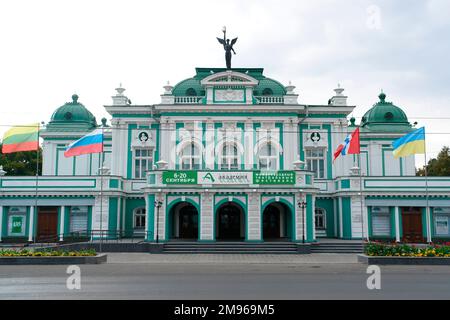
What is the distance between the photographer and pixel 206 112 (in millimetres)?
31391

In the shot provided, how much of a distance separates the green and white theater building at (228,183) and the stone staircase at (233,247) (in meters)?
0.93

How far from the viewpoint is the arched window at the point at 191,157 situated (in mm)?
31172

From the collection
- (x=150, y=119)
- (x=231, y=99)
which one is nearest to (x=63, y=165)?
(x=150, y=119)

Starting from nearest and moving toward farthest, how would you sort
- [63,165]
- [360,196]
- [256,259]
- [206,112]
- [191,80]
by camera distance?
[256,259] < [360,196] < [206,112] < [191,80] < [63,165]

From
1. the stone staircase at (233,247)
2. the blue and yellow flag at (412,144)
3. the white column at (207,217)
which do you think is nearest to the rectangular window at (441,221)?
the blue and yellow flag at (412,144)

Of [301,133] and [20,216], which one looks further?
[301,133]

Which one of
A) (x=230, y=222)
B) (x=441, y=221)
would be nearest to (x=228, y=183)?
(x=230, y=222)

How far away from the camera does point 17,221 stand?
2956cm

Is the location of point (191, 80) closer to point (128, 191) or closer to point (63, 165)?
point (128, 191)

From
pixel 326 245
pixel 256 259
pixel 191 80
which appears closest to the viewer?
pixel 256 259

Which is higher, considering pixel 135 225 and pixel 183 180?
pixel 183 180

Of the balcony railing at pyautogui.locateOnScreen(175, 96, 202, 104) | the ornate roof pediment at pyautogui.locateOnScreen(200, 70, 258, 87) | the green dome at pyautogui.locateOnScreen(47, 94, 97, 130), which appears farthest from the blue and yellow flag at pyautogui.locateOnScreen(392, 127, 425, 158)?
the green dome at pyautogui.locateOnScreen(47, 94, 97, 130)

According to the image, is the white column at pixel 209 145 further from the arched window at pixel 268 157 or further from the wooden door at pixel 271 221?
the wooden door at pixel 271 221

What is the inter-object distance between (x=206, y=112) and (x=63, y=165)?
47.3ft
